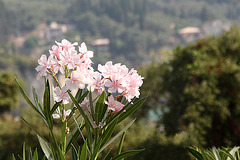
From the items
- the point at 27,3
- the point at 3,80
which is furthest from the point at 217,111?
the point at 27,3

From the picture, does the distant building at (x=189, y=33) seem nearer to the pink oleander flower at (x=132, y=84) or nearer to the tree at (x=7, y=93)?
→ the tree at (x=7, y=93)

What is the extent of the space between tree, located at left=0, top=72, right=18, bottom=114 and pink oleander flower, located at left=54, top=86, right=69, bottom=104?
11042mm

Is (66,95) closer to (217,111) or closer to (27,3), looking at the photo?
(217,111)

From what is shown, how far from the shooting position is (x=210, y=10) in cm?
5600

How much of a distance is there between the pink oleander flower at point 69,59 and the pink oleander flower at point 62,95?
70 mm

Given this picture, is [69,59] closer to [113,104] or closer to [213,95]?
[113,104]

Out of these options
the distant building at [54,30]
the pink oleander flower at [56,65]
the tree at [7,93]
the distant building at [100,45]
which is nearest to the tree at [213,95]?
the pink oleander flower at [56,65]

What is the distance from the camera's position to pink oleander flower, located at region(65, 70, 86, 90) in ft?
3.13

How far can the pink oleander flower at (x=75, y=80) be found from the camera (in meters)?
0.95

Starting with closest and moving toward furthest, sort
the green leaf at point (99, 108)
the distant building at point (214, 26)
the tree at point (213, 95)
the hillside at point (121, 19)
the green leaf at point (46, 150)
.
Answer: the green leaf at point (99, 108) → the green leaf at point (46, 150) → the tree at point (213, 95) → the hillside at point (121, 19) → the distant building at point (214, 26)

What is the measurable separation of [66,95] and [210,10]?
58.4 meters

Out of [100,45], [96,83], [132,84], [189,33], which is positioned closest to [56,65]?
[96,83]

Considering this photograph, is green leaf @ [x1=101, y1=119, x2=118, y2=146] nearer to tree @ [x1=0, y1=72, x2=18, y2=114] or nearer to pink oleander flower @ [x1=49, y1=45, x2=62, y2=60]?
Answer: pink oleander flower @ [x1=49, y1=45, x2=62, y2=60]

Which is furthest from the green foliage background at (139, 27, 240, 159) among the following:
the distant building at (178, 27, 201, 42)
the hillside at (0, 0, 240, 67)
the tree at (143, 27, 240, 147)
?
the distant building at (178, 27, 201, 42)
